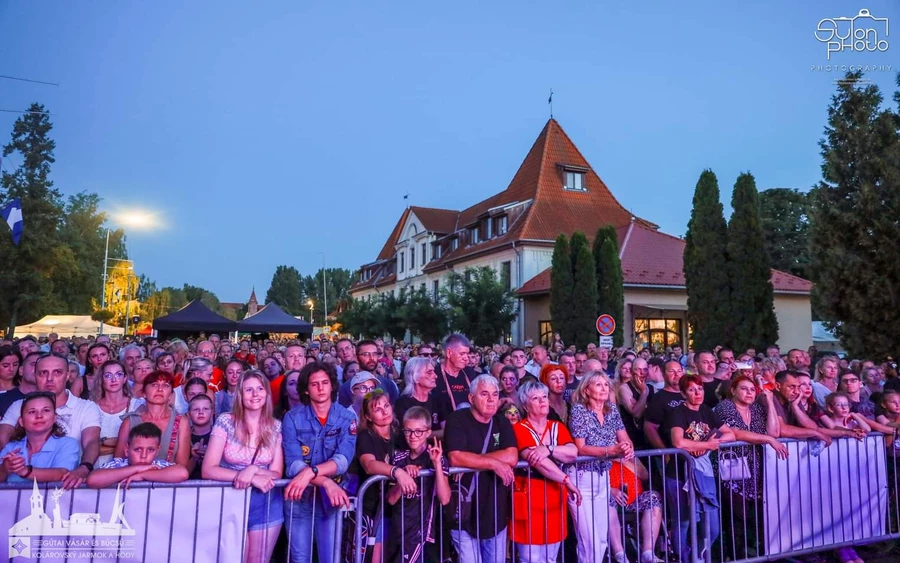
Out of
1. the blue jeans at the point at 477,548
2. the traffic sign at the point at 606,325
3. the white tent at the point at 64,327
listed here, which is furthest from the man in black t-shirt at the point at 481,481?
the white tent at the point at 64,327

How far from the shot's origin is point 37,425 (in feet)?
12.4

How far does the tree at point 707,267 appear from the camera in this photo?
20.6 meters

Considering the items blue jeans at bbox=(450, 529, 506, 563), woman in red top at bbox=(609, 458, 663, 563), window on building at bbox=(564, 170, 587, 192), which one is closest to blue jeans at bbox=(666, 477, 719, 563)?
woman in red top at bbox=(609, 458, 663, 563)

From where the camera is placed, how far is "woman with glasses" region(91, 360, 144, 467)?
4.81 metres

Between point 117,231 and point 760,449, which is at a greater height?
point 117,231

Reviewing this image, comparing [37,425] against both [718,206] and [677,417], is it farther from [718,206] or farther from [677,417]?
[718,206]

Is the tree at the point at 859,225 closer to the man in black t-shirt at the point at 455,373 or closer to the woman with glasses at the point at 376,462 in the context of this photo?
the man in black t-shirt at the point at 455,373

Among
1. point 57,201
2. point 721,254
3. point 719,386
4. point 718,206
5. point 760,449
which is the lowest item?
point 760,449

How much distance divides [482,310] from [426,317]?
12.2ft

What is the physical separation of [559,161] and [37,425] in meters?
35.5

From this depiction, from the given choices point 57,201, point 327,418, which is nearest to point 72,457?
point 327,418

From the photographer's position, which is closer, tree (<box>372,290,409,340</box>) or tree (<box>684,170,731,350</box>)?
tree (<box>684,170,731,350</box>)

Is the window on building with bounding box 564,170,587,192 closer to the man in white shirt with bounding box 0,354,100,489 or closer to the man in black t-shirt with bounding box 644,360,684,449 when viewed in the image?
the man in black t-shirt with bounding box 644,360,684,449

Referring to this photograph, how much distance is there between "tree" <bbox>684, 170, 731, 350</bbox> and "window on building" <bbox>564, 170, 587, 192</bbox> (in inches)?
550
